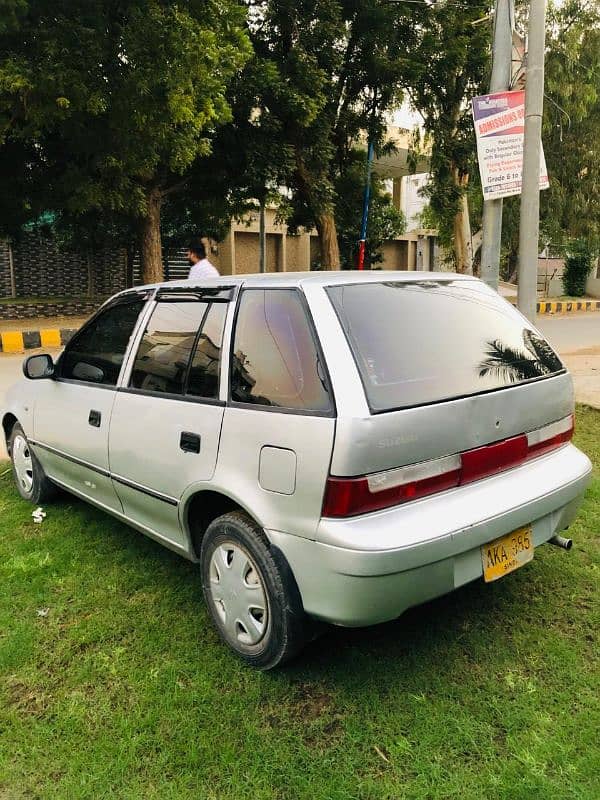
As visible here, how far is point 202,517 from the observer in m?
2.97

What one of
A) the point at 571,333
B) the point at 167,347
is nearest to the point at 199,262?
the point at 167,347

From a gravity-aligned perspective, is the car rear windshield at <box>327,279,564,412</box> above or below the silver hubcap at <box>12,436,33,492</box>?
above

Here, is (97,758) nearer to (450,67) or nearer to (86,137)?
(86,137)

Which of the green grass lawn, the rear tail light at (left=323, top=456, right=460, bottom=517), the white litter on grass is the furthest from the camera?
the white litter on grass

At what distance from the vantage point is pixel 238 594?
265 centimetres

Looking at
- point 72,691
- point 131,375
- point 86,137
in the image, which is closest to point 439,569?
point 72,691

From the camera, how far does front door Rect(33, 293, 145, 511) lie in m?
3.49

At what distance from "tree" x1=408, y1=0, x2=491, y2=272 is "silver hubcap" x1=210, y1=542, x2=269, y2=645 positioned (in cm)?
1406

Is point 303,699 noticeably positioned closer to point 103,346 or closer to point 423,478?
point 423,478

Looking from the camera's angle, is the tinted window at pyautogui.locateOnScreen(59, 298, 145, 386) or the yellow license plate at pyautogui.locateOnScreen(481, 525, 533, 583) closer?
the yellow license plate at pyautogui.locateOnScreen(481, 525, 533, 583)

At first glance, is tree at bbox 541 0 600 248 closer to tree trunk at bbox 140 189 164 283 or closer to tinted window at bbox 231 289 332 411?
tree trunk at bbox 140 189 164 283

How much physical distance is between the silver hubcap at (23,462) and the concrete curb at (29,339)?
28.2 ft

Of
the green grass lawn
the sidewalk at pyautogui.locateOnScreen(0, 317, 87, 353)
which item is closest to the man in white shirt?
the green grass lawn

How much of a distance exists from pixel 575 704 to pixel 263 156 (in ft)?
44.0
